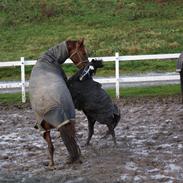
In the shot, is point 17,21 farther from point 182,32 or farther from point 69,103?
point 69,103

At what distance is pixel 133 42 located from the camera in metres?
26.7

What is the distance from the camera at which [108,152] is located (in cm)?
906

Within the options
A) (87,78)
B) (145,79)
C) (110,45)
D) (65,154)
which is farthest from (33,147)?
(110,45)

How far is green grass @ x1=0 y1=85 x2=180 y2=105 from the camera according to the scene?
51.9ft

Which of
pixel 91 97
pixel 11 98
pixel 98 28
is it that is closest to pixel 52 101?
pixel 91 97

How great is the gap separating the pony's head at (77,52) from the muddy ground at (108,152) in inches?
59.6

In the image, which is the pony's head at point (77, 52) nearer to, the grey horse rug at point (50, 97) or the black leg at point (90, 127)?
the grey horse rug at point (50, 97)

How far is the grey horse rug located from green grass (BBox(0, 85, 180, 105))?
7.63 meters

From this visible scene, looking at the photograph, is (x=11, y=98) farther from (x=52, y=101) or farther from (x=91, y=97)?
(x=52, y=101)

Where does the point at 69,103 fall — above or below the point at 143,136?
above

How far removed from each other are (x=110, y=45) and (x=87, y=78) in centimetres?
1781

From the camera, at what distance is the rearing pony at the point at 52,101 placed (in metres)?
7.70

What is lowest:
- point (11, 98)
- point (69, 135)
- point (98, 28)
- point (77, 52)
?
point (11, 98)

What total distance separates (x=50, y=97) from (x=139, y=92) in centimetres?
889
